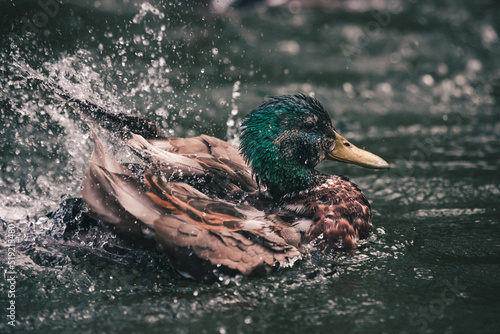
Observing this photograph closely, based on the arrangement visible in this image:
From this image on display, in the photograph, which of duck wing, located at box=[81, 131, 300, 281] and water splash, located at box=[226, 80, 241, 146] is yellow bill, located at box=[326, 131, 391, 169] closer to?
duck wing, located at box=[81, 131, 300, 281]

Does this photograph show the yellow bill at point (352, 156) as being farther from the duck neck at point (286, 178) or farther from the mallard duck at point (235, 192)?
the duck neck at point (286, 178)

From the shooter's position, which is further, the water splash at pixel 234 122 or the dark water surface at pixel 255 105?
the water splash at pixel 234 122

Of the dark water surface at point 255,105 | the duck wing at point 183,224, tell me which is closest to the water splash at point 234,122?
the dark water surface at point 255,105

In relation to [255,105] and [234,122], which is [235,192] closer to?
[234,122]

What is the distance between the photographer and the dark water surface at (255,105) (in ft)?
12.1

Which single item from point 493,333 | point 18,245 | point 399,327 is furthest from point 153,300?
point 493,333

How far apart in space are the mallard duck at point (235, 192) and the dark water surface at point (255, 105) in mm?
199

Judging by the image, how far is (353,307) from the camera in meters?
3.74

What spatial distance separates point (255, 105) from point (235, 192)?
11.0 ft

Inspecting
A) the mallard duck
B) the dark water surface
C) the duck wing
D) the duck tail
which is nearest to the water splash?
the dark water surface

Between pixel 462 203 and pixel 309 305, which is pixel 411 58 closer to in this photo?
pixel 462 203

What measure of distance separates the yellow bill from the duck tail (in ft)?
5.23

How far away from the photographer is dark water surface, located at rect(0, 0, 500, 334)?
3.69 m

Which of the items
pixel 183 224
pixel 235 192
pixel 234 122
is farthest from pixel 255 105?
pixel 183 224
